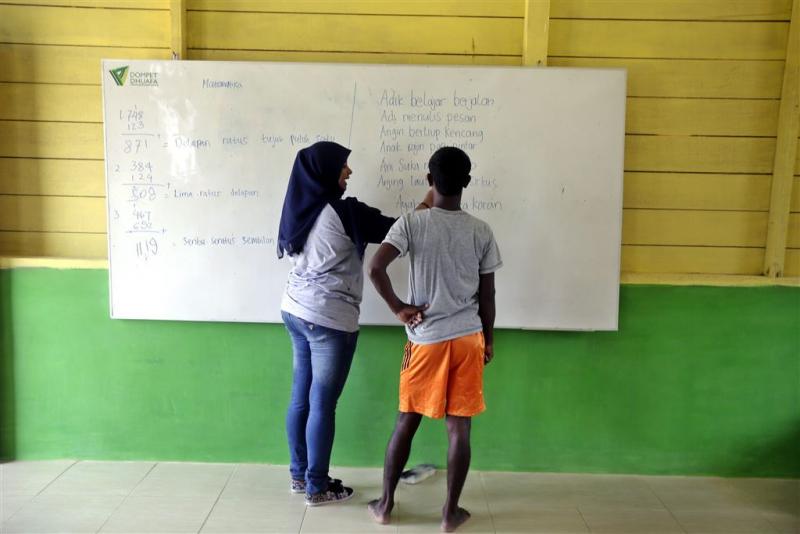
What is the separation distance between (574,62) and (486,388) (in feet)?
4.82

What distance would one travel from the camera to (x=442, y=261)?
2.14m

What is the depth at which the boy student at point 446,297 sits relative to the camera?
2131 mm

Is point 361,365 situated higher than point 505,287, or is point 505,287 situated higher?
point 505,287

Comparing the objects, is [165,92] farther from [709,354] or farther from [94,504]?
[709,354]

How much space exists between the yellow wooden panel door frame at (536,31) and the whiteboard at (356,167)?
0.08 metres

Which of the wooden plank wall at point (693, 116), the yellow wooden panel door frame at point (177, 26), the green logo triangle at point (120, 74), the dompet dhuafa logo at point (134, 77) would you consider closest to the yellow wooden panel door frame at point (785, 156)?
the wooden plank wall at point (693, 116)

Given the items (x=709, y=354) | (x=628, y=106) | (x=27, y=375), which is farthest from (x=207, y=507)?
(x=628, y=106)

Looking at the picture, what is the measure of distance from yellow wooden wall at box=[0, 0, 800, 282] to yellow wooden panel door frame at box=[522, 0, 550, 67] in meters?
0.06

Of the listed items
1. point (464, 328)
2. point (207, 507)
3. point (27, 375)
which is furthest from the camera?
point (27, 375)

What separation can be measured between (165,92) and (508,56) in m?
1.47

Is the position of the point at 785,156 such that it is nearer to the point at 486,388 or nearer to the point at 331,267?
the point at 486,388

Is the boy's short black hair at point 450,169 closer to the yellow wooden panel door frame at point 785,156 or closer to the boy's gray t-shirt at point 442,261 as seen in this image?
the boy's gray t-shirt at point 442,261

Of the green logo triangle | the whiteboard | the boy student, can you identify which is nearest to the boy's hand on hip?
the boy student

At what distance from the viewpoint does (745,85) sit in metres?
2.69
